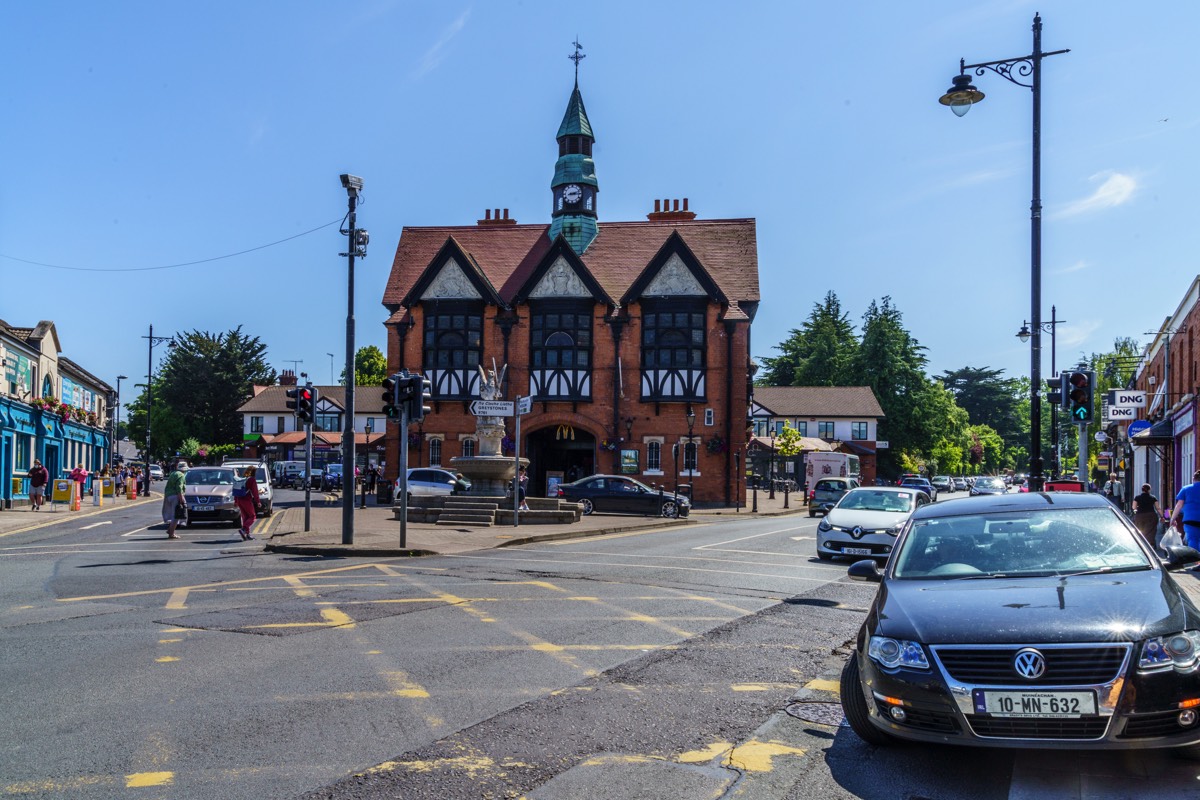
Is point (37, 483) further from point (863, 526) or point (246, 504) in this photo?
point (863, 526)

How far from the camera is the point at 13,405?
37344 millimetres

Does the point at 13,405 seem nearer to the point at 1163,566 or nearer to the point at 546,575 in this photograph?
the point at 546,575

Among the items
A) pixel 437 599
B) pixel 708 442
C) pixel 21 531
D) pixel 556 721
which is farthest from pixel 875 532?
pixel 708 442

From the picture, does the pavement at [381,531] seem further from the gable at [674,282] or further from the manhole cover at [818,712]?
the gable at [674,282]

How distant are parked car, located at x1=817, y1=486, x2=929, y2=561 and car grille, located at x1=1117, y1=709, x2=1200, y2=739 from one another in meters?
11.5

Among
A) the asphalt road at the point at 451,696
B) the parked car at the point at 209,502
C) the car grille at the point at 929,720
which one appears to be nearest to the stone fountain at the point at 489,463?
the parked car at the point at 209,502

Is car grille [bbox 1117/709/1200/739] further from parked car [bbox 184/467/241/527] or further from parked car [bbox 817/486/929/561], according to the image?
parked car [bbox 184/467/241/527]

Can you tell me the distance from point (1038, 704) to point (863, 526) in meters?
12.7

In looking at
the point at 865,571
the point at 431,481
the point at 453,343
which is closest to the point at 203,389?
the point at 453,343

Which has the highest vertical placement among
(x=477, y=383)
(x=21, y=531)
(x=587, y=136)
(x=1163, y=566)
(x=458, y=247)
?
(x=587, y=136)

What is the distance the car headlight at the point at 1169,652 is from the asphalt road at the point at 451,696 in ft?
2.01

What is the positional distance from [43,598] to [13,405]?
1179 inches

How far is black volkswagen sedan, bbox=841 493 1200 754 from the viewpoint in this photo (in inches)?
193

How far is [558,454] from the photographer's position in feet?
159
